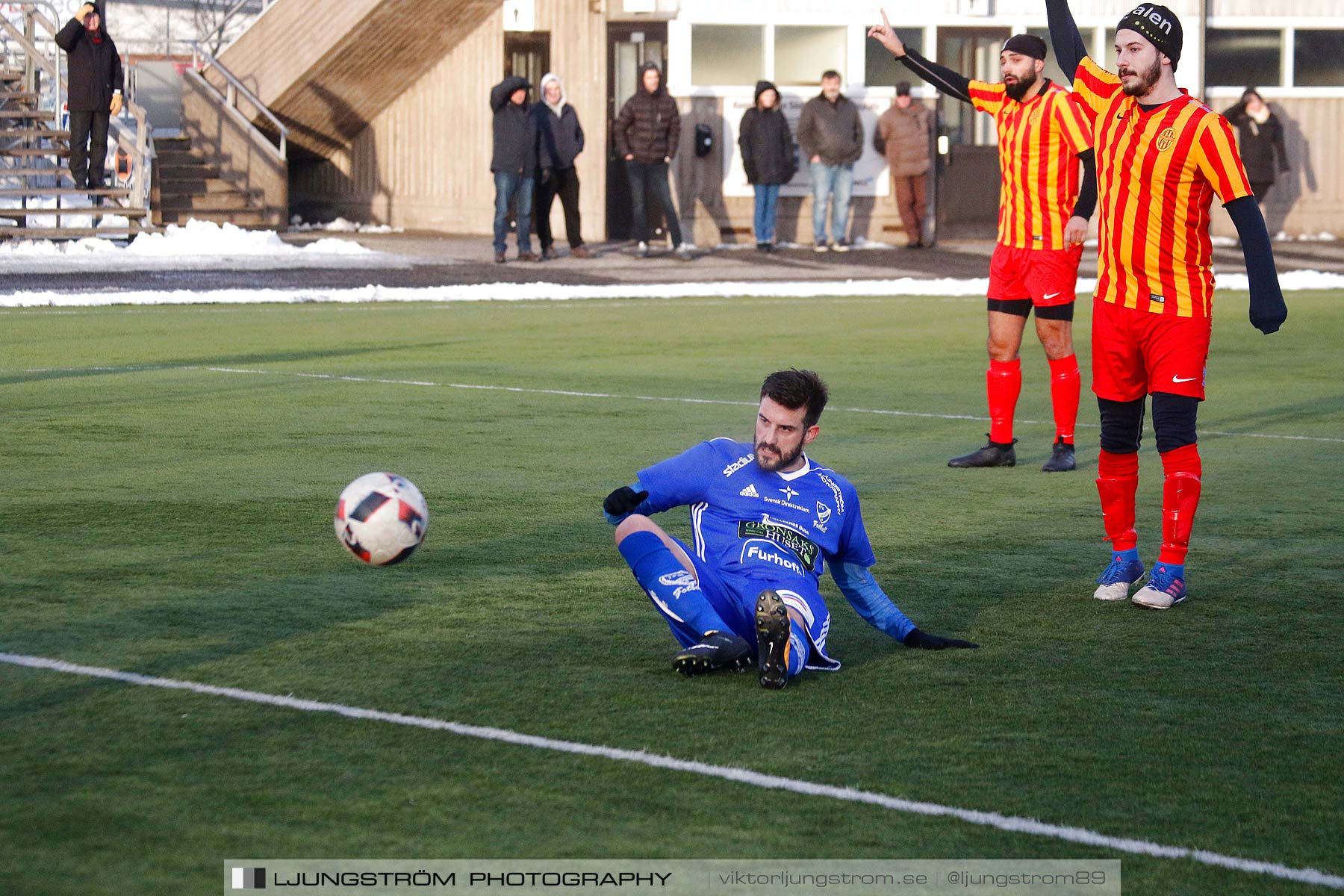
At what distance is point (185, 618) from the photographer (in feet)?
20.3

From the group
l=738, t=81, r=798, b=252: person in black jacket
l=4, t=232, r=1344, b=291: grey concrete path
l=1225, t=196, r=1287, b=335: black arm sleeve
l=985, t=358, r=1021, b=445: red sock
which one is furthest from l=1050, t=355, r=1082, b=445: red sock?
l=738, t=81, r=798, b=252: person in black jacket

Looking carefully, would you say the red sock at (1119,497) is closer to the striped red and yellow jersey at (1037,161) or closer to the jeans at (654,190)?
the striped red and yellow jersey at (1037,161)

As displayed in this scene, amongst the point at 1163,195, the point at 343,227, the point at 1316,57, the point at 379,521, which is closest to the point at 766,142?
the point at 343,227

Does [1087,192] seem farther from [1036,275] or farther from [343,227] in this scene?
[343,227]

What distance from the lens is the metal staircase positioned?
2514cm

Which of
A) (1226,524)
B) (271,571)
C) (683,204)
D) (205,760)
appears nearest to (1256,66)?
(683,204)

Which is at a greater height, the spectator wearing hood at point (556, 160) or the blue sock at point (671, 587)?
the spectator wearing hood at point (556, 160)

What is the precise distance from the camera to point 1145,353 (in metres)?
6.95

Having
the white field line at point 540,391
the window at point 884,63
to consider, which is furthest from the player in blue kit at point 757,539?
the window at point 884,63

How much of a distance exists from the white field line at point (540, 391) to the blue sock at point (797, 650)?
251 inches

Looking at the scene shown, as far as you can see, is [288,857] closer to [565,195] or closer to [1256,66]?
[565,195]

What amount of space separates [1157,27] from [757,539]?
241 centimetres

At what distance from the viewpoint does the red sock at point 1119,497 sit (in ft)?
23.2

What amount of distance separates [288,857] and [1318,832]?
2.29 metres
